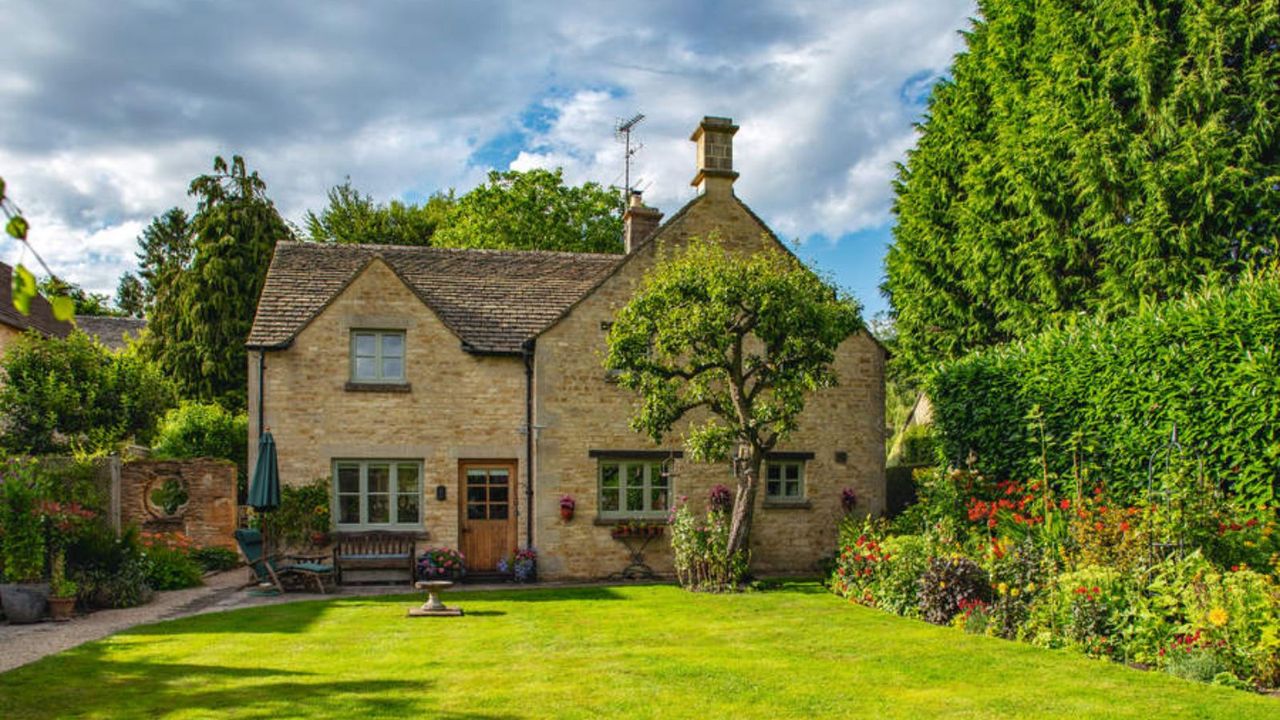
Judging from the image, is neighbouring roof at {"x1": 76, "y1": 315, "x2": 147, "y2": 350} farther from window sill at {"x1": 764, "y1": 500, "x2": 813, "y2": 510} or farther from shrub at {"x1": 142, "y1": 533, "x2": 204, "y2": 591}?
window sill at {"x1": 764, "y1": 500, "x2": 813, "y2": 510}

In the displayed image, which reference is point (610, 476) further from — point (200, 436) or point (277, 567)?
point (200, 436)

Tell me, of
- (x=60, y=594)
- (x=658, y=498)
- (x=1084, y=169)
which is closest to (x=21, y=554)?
(x=60, y=594)

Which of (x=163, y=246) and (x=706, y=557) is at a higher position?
(x=163, y=246)

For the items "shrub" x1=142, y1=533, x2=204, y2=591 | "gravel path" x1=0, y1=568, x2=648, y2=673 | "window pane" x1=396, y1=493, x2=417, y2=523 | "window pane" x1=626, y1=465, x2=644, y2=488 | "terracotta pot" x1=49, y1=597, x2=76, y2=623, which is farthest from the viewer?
"window pane" x1=626, y1=465, x2=644, y2=488

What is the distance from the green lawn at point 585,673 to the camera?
27.5 feet

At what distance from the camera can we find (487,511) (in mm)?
19672

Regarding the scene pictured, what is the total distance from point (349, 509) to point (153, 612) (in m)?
5.05

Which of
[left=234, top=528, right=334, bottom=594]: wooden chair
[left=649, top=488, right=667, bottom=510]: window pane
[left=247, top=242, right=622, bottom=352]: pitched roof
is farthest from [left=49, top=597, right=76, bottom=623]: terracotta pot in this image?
[left=649, top=488, right=667, bottom=510]: window pane

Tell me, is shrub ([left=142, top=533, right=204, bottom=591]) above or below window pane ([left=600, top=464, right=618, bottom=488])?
below

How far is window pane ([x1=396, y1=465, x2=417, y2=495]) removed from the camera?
19.4 meters

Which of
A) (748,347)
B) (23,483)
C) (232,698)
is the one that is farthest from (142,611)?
(748,347)

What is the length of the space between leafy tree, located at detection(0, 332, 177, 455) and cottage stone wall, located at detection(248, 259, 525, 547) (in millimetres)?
6180

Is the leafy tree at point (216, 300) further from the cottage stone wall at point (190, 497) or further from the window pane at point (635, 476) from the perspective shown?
the window pane at point (635, 476)

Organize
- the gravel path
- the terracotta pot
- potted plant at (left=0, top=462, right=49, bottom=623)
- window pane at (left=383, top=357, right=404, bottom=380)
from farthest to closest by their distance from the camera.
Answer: window pane at (left=383, top=357, right=404, bottom=380) → the terracotta pot → potted plant at (left=0, top=462, right=49, bottom=623) → the gravel path
